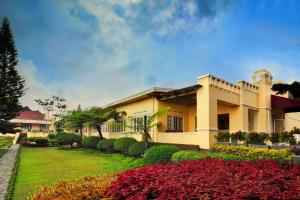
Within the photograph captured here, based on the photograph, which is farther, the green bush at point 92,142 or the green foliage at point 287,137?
the green bush at point 92,142

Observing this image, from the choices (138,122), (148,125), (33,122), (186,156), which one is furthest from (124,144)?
(33,122)

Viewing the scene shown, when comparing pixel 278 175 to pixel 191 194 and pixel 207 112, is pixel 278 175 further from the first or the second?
pixel 207 112

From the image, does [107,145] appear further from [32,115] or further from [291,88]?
[32,115]

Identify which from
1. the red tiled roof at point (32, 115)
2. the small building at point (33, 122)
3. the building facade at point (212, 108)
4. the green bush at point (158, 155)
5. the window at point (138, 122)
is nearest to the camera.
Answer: the green bush at point (158, 155)

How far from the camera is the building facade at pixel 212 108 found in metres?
14.3

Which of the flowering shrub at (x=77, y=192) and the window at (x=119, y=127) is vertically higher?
the window at (x=119, y=127)

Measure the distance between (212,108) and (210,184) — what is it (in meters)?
10.2

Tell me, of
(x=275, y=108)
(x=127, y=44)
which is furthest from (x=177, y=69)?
(x=275, y=108)

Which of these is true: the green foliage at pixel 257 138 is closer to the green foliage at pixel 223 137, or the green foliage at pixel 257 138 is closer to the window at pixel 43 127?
the green foliage at pixel 223 137

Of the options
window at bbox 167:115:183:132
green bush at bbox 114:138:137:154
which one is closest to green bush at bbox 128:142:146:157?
green bush at bbox 114:138:137:154

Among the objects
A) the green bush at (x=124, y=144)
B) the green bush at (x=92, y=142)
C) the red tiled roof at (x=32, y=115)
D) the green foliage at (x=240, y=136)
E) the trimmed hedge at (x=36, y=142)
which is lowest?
the trimmed hedge at (x=36, y=142)

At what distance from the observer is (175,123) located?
19.3m

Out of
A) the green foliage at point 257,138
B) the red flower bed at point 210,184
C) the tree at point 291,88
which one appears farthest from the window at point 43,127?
the red flower bed at point 210,184

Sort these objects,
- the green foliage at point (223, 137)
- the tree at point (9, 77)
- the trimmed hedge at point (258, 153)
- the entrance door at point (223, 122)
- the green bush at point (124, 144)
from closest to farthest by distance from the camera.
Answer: the trimmed hedge at point (258, 153) < the green foliage at point (223, 137) < the green bush at point (124, 144) < the entrance door at point (223, 122) < the tree at point (9, 77)
